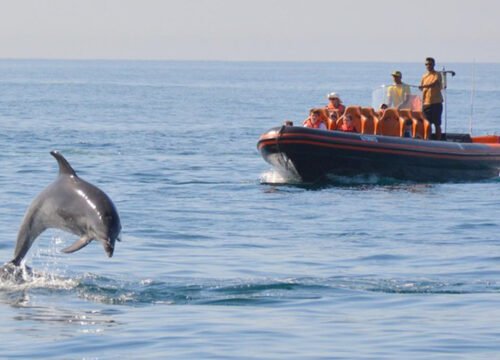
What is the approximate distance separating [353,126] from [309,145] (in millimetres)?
1407

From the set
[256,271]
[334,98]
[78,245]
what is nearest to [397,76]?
[334,98]

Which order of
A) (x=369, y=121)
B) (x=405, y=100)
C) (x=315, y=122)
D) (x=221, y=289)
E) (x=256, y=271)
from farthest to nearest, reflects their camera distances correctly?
(x=405, y=100) < (x=369, y=121) < (x=315, y=122) < (x=256, y=271) < (x=221, y=289)

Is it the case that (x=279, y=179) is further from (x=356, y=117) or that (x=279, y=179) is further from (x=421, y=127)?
(x=421, y=127)

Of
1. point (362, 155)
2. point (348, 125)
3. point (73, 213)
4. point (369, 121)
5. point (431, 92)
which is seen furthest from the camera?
point (369, 121)

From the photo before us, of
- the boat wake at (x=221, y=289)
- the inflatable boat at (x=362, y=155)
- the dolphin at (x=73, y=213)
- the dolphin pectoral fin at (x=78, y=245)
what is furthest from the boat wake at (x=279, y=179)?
the dolphin pectoral fin at (x=78, y=245)

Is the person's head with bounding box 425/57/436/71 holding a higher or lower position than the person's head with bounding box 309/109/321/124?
higher

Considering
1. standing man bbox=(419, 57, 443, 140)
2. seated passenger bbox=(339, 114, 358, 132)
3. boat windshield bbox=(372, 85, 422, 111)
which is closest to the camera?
seated passenger bbox=(339, 114, 358, 132)

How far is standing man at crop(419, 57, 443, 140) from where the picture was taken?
2611 centimetres

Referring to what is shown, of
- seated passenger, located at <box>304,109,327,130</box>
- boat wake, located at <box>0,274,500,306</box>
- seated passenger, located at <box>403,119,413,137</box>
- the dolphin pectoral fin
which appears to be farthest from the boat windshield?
the dolphin pectoral fin

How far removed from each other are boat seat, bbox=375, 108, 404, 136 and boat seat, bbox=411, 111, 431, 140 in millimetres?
314

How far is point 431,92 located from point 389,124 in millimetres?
988

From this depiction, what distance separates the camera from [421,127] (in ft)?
86.3

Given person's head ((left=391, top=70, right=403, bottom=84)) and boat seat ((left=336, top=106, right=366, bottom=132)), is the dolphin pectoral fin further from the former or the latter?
person's head ((left=391, top=70, right=403, bottom=84))

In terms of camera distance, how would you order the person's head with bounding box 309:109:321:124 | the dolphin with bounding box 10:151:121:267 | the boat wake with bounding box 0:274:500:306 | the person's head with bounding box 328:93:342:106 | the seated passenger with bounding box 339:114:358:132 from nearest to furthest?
1. the dolphin with bounding box 10:151:121:267
2. the boat wake with bounding box 0:274:500:306
3. the person's head with bounding box 309:109:321:124
4. the seated passenger with bounding box 339:114:358:132
5. the person's head with bounding box 328:93:342:106
